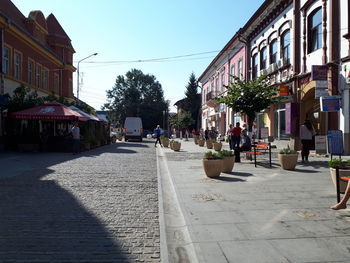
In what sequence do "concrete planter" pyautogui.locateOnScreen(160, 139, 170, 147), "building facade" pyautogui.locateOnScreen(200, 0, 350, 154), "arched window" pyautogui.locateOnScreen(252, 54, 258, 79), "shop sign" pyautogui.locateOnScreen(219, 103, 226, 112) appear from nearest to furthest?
"building facade" pyautogui.locateOnScreen(200, 0, 350, 154) → "concrete planter" pyautogui.locateOnScreen(160, 139, 170, 147) → "arched window" pyautogui.locateOnScreen(252, 54, 258, 79) → "shop sign" pyautogui.locateOnScreen(219, 103, 226, 112)

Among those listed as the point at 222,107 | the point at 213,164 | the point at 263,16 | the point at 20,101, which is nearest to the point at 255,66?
the point at 263,16

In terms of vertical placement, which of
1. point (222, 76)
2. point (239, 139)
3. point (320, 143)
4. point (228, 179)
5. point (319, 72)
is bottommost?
point (228, 179)

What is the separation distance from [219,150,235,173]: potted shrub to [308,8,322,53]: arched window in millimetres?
9555

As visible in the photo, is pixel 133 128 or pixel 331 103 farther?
pixel 133 128

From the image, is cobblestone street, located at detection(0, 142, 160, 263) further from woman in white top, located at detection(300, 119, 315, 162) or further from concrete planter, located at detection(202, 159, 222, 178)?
woman in white top, located at detection(300, 119, 315, 162)

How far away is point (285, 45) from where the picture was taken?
20.7 metres

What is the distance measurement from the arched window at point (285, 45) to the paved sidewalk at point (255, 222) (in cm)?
1308

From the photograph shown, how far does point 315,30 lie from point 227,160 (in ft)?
35.0

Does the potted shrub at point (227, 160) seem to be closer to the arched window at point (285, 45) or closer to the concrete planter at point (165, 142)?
the arched window at point (285, 45)

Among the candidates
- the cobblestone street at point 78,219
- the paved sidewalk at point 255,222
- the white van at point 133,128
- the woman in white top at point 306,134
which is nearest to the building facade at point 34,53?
the white van at point 133,128

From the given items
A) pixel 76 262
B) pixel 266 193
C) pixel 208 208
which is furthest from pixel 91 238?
pixel 266 193

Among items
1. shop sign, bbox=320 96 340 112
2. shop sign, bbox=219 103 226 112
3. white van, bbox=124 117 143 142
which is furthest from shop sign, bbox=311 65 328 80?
white van, bbox=124 117 143 142

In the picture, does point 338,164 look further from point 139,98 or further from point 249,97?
point 139,98

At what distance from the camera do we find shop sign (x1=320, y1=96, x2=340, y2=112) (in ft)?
48.1
